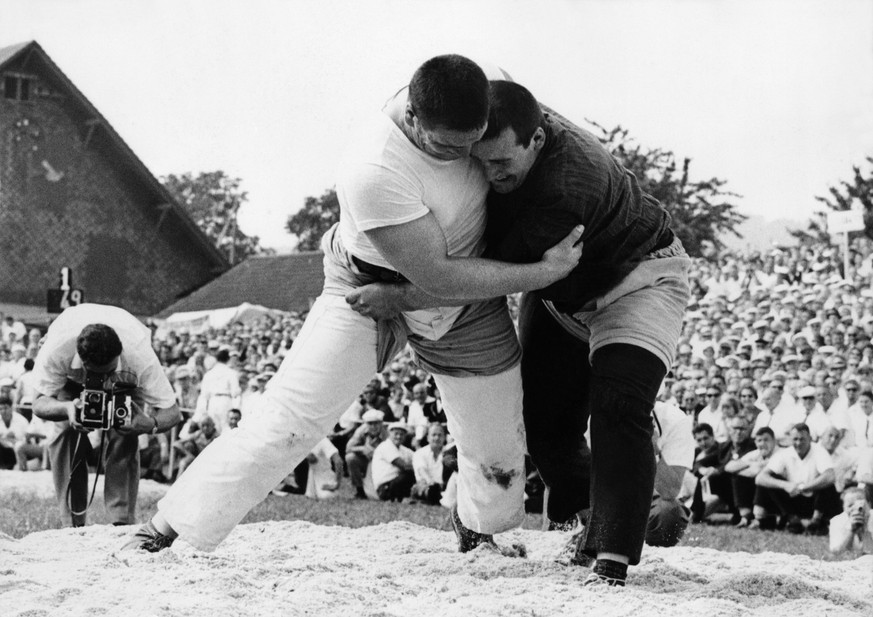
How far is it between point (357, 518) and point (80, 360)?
3268 millimetres

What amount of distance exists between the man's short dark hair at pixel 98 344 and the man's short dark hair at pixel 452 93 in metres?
3.19

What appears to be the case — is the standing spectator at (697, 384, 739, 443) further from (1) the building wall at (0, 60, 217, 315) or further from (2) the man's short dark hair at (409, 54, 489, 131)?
(1) the building wall at (0, 60, 217, 315)

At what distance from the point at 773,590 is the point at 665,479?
172 centimetres

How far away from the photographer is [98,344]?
6.18 meters

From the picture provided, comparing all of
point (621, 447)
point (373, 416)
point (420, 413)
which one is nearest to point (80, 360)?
point (621, 447)

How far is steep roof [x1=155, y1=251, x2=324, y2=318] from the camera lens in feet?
97.3

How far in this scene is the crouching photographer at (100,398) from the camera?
6.21 metres

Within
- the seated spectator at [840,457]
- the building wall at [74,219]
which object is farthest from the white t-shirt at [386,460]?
the building wall at [74,219]

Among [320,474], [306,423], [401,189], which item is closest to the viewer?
[401,189]

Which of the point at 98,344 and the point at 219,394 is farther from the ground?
the point at 98,344

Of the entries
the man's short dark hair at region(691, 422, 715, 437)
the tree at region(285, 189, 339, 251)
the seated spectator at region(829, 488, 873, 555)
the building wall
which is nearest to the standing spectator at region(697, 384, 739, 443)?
the man's short dark hair at region(691, 422, 715, 437)

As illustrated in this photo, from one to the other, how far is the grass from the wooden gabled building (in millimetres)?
16007

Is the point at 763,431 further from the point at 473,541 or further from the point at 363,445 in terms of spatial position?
the point at 473,541

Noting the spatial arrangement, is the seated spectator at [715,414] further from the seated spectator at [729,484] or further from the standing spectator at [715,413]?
the seated spectator at [729,484]
